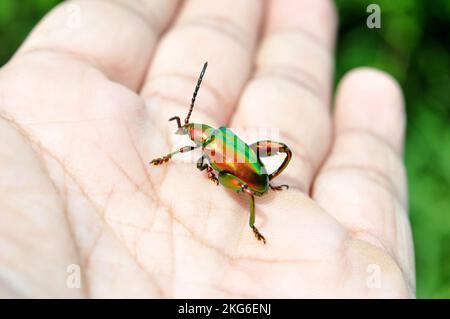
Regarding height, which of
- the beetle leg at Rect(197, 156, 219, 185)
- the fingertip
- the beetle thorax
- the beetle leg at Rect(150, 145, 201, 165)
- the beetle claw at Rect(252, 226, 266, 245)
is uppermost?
the fingertip

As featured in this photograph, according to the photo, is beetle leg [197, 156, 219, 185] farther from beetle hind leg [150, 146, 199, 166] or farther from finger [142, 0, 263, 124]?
finger [142, 0, 263, 124]

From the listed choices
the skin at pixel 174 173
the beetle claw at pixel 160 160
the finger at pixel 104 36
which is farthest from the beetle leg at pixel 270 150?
the finger at pixel 104 36

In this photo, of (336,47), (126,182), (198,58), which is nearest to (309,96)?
(198,58)

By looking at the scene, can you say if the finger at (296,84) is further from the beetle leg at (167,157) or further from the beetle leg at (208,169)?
the beetle leg at (167,157)

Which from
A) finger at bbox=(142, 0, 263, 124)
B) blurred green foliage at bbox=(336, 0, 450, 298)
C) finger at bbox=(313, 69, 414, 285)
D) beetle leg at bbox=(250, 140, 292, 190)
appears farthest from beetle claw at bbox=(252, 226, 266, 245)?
blurred green foliage at bbox=(336, 0, 450, 298)
